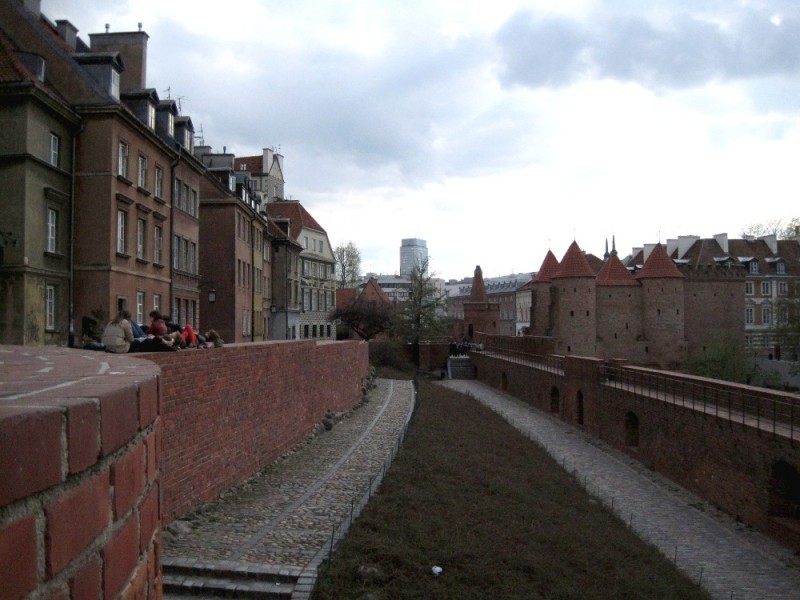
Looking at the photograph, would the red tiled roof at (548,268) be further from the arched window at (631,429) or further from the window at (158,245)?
the window at (158,245)

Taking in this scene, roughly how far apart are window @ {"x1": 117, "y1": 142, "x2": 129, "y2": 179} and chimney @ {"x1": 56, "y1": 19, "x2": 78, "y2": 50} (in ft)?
16.9

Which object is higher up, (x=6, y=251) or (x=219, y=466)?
(x=6, y=251)

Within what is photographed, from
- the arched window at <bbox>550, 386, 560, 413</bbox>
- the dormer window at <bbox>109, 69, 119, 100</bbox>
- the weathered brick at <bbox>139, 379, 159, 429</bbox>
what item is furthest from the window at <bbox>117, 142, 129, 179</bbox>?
the arched window at <bbox>550, 386, 560, 413</bbox>

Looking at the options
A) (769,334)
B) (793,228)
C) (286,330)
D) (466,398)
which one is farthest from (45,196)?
(769,334)

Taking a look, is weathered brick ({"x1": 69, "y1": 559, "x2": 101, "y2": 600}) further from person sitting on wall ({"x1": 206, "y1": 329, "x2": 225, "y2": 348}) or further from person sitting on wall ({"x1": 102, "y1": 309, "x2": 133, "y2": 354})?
person sitting on wall ({"x1": 206, "y1": 329, "x2": 225, "y2": 348})

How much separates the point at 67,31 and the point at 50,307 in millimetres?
10236

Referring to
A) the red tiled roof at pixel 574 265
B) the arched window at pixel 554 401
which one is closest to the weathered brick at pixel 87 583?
the arched window at pixel 554 401

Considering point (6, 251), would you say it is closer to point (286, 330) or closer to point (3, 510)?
point (3, 510)

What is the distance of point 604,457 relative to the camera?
77.9 ft

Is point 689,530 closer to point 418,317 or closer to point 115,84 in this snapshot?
point 115,84

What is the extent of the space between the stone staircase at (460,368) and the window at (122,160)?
3676cm

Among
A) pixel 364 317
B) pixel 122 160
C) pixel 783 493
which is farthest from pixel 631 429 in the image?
pixel 364 317

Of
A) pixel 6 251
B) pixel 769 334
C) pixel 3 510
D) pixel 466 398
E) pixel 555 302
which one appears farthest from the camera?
pixel 769 334

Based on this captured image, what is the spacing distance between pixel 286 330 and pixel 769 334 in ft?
157
